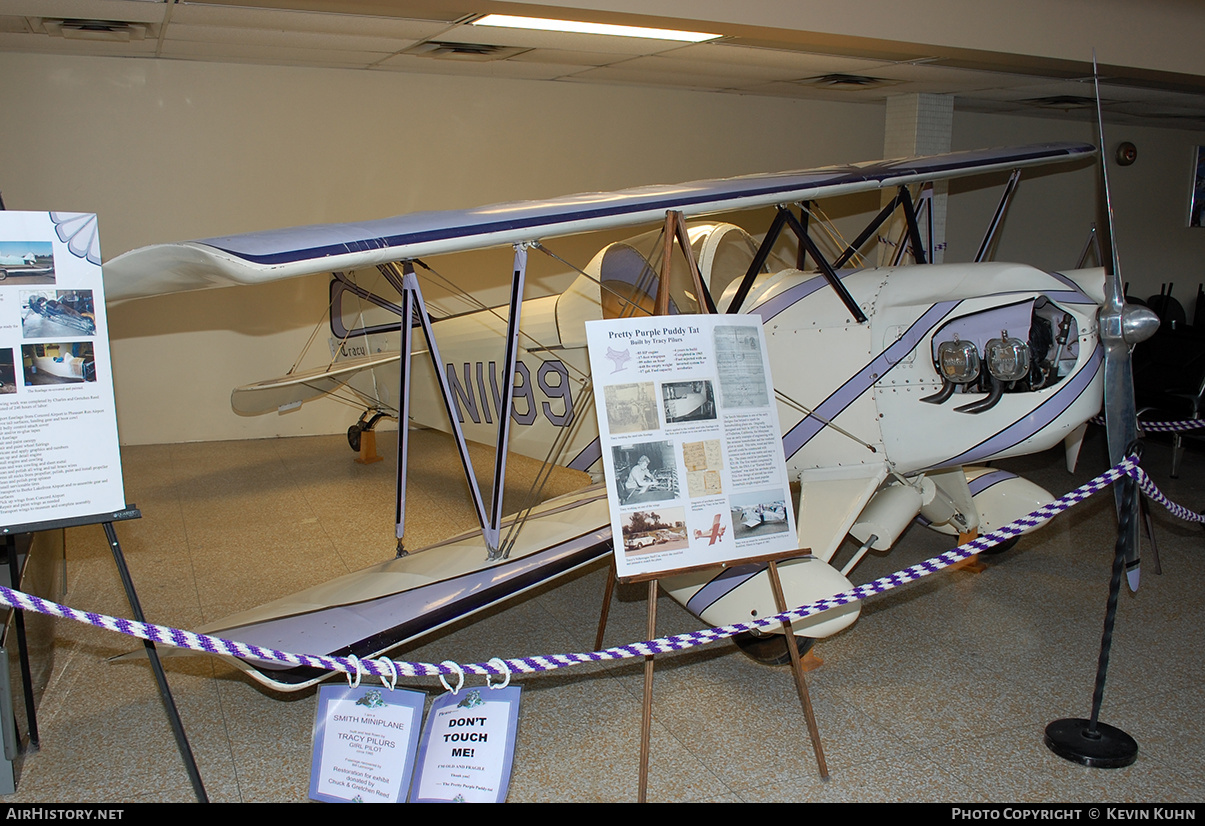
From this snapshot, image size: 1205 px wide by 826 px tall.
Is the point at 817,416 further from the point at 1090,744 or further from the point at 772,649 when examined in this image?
the point at 1090,744

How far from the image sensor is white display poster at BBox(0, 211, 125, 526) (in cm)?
235

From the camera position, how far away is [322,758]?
7.66 ft

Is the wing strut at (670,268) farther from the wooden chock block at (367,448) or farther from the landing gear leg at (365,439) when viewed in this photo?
the wooden chock block at (367,448)

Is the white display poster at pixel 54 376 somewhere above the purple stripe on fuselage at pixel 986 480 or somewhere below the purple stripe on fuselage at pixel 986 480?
above

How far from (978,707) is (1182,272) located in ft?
36.1

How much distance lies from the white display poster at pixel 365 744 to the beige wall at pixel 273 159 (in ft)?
20.0

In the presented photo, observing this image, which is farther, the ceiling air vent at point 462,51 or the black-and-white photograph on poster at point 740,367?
the ceiling air vent at point 462,51

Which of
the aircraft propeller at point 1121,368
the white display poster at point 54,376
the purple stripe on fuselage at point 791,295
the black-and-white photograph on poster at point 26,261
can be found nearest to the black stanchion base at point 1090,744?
the aircraft propeller at point 1121,368

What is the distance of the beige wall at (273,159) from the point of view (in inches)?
278

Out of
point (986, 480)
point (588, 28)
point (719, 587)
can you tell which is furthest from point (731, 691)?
point (588, 28)

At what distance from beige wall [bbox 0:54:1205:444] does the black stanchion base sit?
6.18 m

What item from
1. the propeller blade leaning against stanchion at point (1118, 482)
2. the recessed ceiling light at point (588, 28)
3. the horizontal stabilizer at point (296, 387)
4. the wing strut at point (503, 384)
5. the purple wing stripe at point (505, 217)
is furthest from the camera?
the horizontal stabilizer at point (296, 387)

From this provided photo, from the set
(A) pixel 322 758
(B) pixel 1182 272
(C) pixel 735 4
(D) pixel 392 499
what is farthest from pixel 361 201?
(B) pixel 1182 272

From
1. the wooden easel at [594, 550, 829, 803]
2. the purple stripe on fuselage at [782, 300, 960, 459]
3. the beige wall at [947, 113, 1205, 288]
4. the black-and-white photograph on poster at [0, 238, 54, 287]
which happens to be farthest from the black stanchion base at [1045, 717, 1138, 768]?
the beige wall at [947, 113, 1205, 288]
